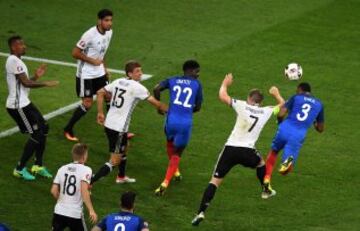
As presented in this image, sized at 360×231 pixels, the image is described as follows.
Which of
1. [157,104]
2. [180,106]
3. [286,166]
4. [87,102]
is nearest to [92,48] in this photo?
[87,102]

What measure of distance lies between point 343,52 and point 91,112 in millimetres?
7487

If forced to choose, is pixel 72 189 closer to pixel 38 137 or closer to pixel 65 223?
pixel 65 223

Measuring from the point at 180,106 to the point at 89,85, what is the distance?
320 cm

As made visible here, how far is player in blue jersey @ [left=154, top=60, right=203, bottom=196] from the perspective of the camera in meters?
18.0

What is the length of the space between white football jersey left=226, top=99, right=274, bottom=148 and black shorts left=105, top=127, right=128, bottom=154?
6.93 feet

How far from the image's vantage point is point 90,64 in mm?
20484

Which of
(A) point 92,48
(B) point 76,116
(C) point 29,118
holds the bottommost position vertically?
(B) point 76,116

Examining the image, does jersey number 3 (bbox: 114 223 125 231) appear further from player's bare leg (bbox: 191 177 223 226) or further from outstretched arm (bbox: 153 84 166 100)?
outstretched arm (bbox: 153 84 166 100)

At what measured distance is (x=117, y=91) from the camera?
17891 millimetres

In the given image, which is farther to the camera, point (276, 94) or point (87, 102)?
point (87, 102)

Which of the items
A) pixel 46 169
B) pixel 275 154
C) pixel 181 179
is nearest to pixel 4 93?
pixel 46 169

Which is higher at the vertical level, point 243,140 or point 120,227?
point 243,140

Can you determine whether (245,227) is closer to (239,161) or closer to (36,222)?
(239,161)

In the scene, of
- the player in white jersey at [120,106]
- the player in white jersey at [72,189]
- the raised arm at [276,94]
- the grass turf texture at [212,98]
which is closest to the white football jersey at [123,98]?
the player in white jersey at [120,106]
